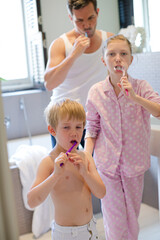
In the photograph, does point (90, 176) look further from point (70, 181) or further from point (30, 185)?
point (30, 185)

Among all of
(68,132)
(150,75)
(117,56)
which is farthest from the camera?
(150,75)

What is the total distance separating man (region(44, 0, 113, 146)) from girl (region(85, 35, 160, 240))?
137 millimetres

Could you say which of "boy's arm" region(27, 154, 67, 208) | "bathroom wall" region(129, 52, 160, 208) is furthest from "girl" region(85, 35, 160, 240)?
"bathroom wall" region(129, 52, 160, 208)

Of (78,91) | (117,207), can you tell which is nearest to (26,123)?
(78,91)

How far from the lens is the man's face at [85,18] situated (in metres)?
1.12

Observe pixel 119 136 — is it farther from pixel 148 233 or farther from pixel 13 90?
pixel 13 90

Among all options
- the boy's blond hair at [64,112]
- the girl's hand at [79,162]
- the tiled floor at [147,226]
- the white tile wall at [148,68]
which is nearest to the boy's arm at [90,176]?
the girl's hand at [79,162]

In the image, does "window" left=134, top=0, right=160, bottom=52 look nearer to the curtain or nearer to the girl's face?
the girl's face

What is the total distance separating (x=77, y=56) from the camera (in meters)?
1.10

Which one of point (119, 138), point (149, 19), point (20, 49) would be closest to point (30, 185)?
point (119, 138)

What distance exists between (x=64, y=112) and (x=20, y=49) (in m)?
1.64

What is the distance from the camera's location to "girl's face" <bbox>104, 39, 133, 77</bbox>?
3.21ft

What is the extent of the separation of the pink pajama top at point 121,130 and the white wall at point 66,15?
1.76 ft

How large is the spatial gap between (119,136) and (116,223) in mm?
290
